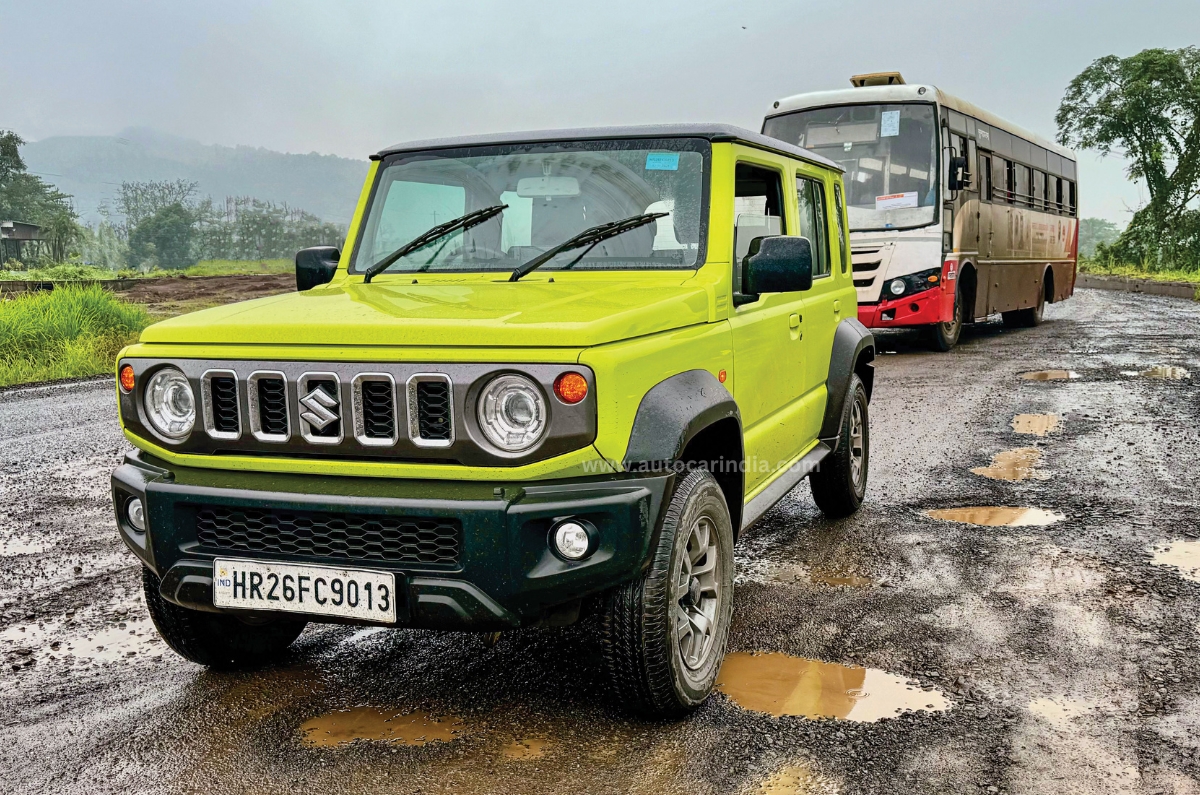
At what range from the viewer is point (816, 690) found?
3.65 meters

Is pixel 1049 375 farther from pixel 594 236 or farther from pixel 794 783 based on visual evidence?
pixel 794 783

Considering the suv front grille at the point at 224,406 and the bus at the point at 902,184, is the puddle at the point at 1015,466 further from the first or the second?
the bus at the point at 902,184

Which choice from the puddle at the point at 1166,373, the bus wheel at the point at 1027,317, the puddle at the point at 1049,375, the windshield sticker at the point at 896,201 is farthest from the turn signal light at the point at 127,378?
the bus wheel at the point at 1027,317

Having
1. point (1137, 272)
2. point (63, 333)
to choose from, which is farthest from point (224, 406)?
point (1137, 272)

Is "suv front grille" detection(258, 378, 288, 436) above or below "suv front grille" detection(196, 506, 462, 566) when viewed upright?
above

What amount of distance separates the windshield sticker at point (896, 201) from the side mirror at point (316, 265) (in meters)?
Result: 11.1

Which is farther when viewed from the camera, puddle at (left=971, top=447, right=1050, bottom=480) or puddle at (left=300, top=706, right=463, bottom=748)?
puddle at (left=971, top=447, right=1050, bottom=480)

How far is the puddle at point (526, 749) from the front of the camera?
126 inches

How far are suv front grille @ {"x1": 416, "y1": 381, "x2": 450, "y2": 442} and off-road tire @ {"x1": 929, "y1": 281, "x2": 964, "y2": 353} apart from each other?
43.3 ft

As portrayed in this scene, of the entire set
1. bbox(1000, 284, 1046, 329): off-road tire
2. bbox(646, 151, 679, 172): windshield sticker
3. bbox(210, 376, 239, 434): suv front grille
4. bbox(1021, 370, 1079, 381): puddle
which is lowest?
bbox(1021, 370, 1079, 381): puddle

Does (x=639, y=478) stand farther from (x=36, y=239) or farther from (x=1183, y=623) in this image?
(x=36, y=239)

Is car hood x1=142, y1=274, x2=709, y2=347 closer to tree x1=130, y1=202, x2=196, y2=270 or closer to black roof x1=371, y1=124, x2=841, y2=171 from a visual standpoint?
black roof x1=371, y1=124, x2=841, y2=171

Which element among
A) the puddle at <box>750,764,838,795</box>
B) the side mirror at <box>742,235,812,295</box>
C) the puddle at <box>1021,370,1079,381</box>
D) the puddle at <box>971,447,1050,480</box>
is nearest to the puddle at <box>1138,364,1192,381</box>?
the puddle at <box>1021,370,1079,381</box>

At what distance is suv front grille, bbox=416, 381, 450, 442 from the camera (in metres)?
3.04
